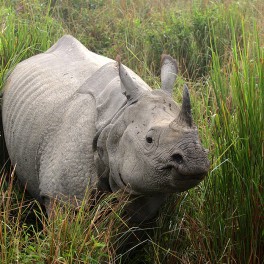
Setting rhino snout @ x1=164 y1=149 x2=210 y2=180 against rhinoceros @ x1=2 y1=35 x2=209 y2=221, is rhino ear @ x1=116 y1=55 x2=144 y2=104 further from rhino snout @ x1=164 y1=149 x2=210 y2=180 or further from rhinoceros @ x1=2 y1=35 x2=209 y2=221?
rhino snout @ x1=164 y1=149 x2=210 y2=180

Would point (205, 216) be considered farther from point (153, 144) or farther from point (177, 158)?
point (177, 158)

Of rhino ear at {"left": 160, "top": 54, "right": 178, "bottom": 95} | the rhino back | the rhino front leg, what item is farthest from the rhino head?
the rhino back

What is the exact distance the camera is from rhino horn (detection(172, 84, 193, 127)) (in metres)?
3.58

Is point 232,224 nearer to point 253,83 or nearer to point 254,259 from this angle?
point 254,259

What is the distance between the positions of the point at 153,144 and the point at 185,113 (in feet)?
0.82

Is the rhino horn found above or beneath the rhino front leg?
above

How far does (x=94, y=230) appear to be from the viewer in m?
4.00

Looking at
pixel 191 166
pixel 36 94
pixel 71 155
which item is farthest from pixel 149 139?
pixel 36 94

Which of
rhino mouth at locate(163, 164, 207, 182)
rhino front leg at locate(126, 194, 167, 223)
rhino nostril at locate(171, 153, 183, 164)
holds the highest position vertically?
rhino nostril at locate(171, 153, 183, 164)

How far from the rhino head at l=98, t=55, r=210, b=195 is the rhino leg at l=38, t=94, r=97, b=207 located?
186 millimetres

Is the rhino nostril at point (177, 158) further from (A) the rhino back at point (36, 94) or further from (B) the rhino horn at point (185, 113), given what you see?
(A) the rhino back at point (36, 94)

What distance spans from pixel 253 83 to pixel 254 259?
0.91m

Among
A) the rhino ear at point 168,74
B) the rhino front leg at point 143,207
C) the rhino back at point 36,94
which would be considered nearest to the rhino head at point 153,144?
the rhino ear at point 168,74

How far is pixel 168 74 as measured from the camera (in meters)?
4.32
